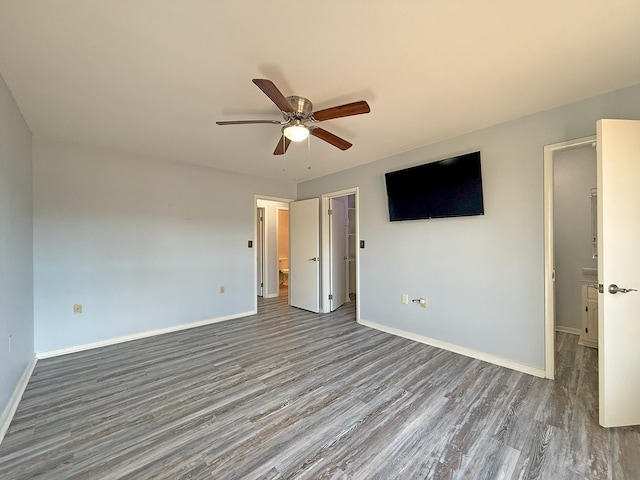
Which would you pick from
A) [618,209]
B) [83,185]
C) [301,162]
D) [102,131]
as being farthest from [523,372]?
[83,185]

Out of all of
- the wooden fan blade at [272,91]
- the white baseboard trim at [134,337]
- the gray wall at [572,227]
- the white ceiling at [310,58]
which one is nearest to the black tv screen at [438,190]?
the white ceiling at [310,58]

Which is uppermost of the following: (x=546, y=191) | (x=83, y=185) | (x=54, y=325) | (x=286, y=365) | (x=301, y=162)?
(x=301, y=162)

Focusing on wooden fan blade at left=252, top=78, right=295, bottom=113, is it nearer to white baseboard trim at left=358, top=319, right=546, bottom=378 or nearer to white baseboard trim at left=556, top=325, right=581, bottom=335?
white baseboard trim at left=358, top=319, right=546, bottom=378

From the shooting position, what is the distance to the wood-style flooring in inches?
57.1

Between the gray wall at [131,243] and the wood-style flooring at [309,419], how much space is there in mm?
556

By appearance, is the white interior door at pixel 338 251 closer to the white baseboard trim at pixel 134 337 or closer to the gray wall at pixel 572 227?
the white baseboard trim at pixel 134 337

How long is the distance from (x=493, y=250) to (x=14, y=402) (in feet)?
13.9

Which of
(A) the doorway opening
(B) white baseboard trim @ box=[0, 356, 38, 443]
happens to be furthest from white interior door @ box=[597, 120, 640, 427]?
(A) the doorway opening

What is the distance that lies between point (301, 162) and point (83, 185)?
2.63 meters

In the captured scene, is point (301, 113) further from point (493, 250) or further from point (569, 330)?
point (569, 330)

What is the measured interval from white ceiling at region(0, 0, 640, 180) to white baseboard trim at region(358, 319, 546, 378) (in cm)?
234

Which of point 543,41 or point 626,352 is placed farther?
point 626,352

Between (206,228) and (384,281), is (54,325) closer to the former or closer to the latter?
(206,228)

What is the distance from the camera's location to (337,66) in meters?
1.73
